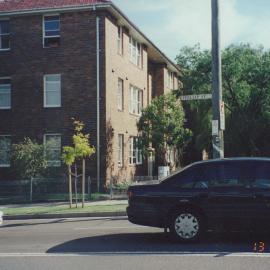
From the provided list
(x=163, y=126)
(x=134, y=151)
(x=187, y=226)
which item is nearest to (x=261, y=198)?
(x=187, y=226)

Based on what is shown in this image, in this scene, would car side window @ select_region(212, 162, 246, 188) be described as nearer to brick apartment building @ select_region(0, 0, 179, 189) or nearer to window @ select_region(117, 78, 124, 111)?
brick apartment building @ select_region(0, 0, 179, 189)

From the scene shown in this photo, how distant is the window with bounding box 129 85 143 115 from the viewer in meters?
32.3

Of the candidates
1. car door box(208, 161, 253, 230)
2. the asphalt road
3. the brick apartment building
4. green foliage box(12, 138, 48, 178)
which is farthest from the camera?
the brick apartment building

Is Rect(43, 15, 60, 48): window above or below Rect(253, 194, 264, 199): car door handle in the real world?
above

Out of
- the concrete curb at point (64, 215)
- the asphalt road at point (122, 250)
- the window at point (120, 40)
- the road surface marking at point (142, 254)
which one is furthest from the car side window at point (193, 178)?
the window at point (120, 40)

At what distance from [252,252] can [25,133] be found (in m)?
20.1

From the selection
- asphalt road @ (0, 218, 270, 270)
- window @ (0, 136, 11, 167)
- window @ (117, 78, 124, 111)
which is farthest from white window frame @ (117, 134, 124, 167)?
asphalt road @ (0, 218, 270, 270)

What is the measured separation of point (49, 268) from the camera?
8508mm

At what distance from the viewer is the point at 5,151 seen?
92.5 ft

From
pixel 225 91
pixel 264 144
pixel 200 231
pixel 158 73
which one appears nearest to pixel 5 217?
pixel 200 231

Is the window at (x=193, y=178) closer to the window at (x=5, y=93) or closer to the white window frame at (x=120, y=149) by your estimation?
the white window frame at (x=120, y=149)

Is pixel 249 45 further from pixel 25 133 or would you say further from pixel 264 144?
pixel 25 133

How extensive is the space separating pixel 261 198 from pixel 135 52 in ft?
77.8

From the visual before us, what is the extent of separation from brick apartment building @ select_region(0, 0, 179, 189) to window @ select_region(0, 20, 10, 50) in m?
0.05
